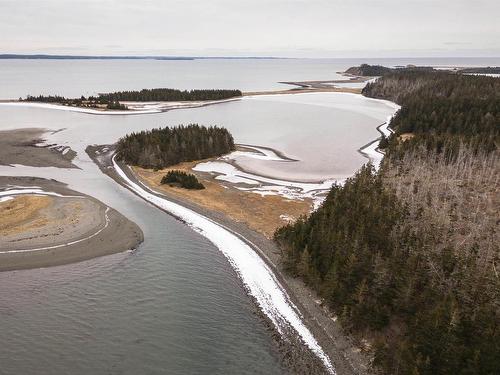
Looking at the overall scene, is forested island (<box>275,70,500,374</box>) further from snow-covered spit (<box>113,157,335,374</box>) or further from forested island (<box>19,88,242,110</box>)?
forested island (<box>19,88,242,110</box>)

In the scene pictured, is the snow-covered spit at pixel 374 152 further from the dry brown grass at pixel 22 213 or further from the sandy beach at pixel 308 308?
the dry brown grass at pixel 22 213

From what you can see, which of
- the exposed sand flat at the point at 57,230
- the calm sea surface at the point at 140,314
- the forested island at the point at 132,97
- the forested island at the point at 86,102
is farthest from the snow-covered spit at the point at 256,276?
the forested island at the point at 132,97

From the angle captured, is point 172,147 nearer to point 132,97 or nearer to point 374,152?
point 374,152

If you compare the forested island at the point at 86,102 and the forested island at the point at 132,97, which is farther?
the forested island at the point at 132,97

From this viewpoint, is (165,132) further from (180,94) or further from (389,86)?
(389,86)

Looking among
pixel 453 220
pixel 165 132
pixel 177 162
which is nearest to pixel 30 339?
pixel 453 220

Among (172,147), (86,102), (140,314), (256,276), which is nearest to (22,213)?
(140,314)
